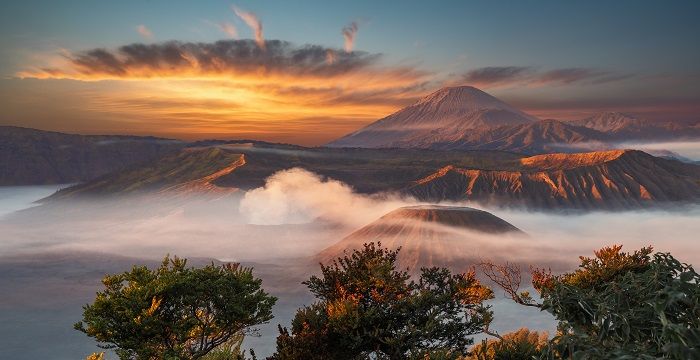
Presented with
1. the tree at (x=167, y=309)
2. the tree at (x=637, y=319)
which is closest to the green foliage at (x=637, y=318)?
the tree at (x=637, y=319)

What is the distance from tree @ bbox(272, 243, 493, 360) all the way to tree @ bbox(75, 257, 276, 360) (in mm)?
5366

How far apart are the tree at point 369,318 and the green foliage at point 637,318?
1250 cm

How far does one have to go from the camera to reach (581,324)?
12.4 m

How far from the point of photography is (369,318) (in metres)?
26.7

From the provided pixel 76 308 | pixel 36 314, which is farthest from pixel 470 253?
pixel 36 314

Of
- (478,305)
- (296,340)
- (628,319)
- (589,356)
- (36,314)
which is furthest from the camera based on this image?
(36,314)

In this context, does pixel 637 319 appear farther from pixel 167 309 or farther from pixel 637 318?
pixel 167 309

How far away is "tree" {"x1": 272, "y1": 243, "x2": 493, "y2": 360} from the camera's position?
2530 cm

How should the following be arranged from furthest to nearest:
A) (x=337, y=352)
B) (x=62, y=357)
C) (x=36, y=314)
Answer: (x=36, y=314), (x=62, y=357), (x=337, y=352)

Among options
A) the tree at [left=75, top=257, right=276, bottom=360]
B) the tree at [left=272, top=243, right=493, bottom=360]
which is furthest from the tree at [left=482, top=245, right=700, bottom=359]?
the tree at [left=75, top=257, right=276, bottom=360]

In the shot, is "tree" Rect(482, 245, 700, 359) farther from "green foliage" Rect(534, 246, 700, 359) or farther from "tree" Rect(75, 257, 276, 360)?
"tree" Rect(75, 257, 276, 360)

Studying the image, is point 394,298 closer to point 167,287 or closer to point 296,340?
point 296,340

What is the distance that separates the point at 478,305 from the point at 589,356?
82.7 ft

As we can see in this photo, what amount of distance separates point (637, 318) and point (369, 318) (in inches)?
692
